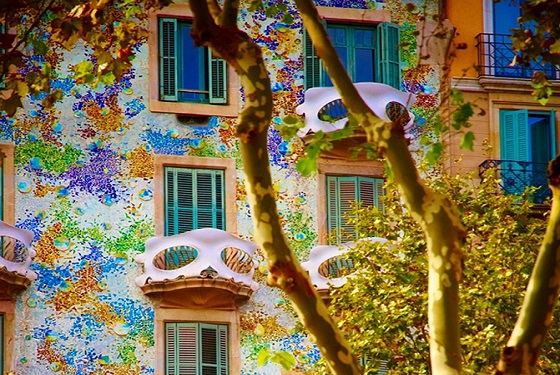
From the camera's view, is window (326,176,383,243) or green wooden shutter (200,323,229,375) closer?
green wooden shutter (200,323,229,375)

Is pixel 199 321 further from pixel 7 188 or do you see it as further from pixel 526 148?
pixel 526 148

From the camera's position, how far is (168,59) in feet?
99.0

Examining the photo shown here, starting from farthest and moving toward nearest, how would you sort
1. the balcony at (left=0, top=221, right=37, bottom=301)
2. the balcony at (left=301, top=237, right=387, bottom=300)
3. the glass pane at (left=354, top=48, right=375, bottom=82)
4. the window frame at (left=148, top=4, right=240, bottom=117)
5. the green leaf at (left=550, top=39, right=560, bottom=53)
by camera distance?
the glass pane at (left=354, top=48, right=375, bottom=82) → the window frame at (left=148, top=4, right=240, bottom=117) → the balcony at (left=301, top=237, right=387, bottom=300) → the balcony at (left=0, top=221, right=37, bottom=301) → the green leaf at (left=550, top=39, right=560, bottom=53)

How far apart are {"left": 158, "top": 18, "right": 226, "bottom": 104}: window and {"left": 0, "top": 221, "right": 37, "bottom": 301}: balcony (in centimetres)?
344

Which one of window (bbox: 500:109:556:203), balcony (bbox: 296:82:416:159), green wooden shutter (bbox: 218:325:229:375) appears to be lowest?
green wooden shutter (bbox: 218:325:229:375)

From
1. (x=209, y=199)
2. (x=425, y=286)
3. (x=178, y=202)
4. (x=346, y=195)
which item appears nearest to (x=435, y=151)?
(x=425, y=286)

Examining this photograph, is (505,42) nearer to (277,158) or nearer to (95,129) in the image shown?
(277,158)

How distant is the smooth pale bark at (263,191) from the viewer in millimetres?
12867

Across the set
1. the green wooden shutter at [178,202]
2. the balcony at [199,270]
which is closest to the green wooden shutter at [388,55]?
the green wooden shutter at [178,202]

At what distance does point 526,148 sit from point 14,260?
838 cm

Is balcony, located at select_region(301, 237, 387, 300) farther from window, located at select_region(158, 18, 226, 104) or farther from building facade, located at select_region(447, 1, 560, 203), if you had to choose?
window, located at select_region(158, 18, 226, 104)

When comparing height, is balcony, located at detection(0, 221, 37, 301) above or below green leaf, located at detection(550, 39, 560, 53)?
below

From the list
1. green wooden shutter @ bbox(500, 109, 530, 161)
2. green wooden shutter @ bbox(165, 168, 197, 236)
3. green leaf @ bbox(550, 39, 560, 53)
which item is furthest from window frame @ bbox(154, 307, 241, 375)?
green leaf @ bbox(550, 39, 560, 53)

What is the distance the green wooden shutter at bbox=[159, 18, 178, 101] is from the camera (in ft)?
98.6
